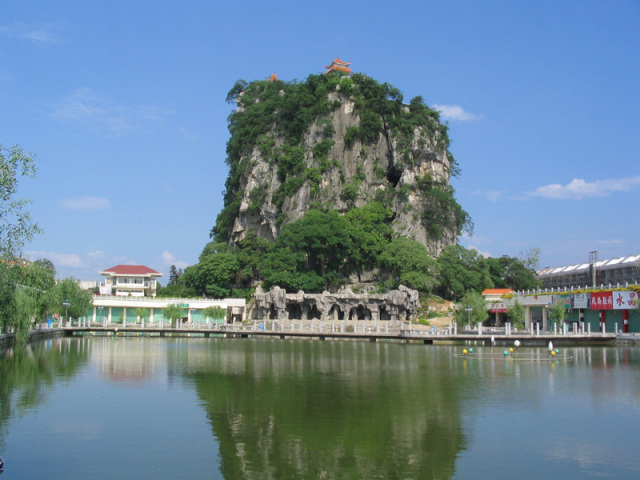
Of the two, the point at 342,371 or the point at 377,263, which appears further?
the point at 377,263

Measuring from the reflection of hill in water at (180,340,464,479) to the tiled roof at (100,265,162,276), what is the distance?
69362 millimetres

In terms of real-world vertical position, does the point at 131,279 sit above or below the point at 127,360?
above

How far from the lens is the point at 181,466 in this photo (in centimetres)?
1416

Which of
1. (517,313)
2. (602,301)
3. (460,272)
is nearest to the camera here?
(602,301)

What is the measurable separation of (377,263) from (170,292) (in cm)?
3346

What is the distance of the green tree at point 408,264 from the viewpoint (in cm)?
6644

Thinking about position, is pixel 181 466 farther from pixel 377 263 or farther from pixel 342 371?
pixel 377 263

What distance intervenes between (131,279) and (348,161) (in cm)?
4323

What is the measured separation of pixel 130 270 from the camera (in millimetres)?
101625

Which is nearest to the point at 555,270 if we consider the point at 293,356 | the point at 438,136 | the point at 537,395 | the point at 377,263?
the point at 438,136

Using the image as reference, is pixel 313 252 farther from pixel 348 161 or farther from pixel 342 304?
pixel 348 161

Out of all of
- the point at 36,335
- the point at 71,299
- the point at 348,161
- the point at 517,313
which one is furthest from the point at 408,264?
the point at 36,335

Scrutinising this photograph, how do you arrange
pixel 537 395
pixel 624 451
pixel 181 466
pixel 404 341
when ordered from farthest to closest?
pixel 404 341, pixel 537 395, pixel 624 451, pixel 181 466

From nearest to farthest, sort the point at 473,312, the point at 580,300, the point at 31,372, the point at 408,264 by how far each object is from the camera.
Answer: the point at 31,372
the point at 580,300
the point at 473,312
the point at 408,264
